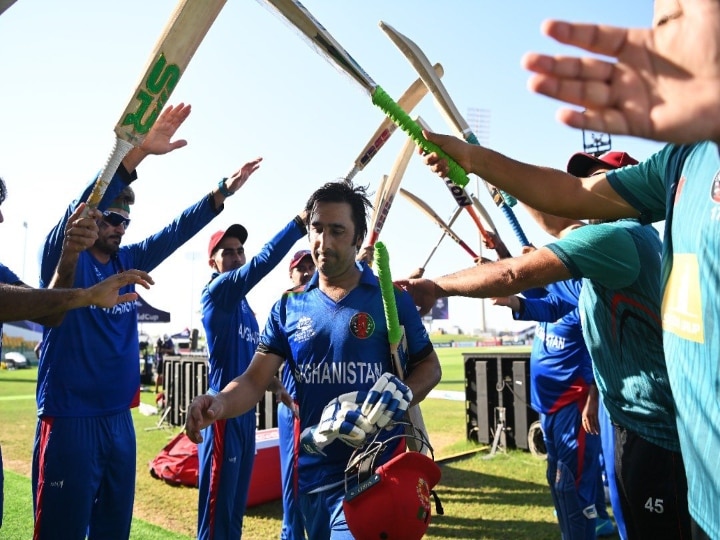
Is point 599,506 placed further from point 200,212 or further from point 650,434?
point 200,212

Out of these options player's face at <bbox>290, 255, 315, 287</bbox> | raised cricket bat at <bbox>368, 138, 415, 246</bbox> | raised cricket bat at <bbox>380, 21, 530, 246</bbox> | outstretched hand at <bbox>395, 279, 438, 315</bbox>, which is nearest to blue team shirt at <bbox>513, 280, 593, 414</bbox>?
raised cricket bat at <bbox>368, 138, 415, 246</bbox>

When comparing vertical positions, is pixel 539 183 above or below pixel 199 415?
above

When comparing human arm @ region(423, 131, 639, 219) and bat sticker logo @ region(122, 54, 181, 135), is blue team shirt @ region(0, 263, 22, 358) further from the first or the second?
human arm @ region(423, 131, 639, 219)

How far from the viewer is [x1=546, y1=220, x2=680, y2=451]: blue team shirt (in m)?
1.96

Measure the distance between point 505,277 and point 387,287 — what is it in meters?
0.52

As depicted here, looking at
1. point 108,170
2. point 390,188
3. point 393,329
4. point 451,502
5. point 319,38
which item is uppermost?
point 319,38

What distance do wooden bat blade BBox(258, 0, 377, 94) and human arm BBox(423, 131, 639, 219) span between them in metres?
0.45

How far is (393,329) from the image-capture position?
238 cm

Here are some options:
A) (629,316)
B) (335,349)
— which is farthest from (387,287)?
(629,316)

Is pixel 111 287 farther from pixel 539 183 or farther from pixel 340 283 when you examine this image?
pixel 539 183

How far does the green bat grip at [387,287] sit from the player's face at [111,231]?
1947 mm

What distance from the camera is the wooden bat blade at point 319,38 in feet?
8.07

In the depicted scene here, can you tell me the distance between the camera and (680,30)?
104 centimetres

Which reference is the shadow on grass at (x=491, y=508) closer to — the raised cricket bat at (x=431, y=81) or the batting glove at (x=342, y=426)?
the batting glove at (x=342, y=426)
